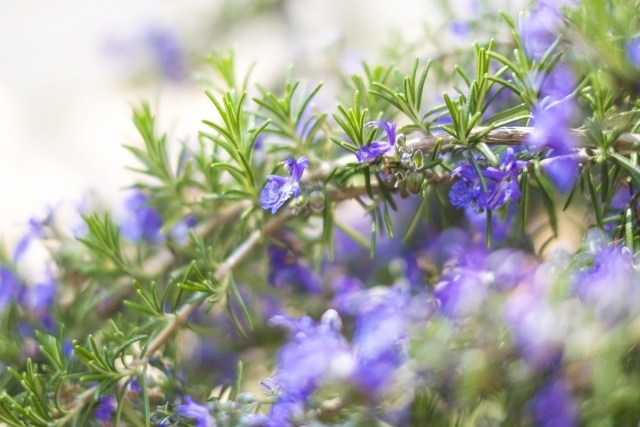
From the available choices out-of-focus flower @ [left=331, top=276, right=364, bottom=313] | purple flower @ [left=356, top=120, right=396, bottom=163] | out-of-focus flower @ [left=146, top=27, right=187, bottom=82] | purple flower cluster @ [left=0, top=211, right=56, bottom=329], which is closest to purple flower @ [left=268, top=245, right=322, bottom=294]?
out-of-focus flower @ [left=331, top=276, right=364, bottom=313]

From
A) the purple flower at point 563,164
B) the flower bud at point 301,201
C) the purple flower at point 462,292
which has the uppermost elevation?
the flower bud at point 301,201

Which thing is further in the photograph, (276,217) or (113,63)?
(113,63)

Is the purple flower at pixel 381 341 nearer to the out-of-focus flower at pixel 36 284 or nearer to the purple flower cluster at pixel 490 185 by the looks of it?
the purple flower cluster at pixel 490 185

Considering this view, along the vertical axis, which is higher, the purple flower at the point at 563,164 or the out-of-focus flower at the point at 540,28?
the out-of-focus flower at the point at 540,28

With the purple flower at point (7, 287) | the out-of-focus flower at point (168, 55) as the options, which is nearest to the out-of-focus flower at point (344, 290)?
the purple flower at point (7, 287)

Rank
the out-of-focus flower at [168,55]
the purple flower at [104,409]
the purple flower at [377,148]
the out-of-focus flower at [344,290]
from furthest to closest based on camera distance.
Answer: the out-of-focus flower at [168,55] < the out-of-focus flower at [344,290] < the purple flower at [104,409] < the purple flower at [377,148]

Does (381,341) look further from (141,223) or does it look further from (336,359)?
(141,223)

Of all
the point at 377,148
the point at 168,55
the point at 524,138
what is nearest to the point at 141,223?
the point at 377,148
